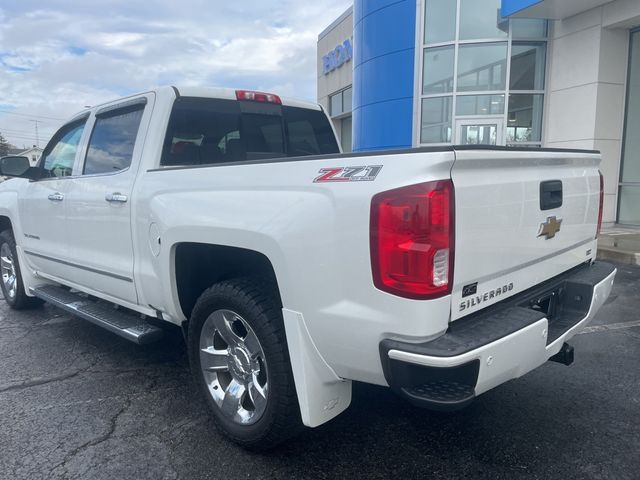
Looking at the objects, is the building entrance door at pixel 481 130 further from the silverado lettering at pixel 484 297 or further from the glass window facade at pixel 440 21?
the silverado lettering at pixel 484 297

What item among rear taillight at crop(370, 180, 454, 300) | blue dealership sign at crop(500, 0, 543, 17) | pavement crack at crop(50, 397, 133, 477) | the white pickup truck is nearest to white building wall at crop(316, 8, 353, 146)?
blue dealership sign at crop(500, 0, 543, 17)

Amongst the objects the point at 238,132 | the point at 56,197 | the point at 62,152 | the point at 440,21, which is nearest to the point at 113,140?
the point at 56,197

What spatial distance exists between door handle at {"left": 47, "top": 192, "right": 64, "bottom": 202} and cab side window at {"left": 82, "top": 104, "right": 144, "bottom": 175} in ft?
0.95

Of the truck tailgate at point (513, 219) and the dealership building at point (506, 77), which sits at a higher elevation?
the dealership building at point (506, 77)

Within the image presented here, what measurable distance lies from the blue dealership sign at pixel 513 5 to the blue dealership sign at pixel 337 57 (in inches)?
362

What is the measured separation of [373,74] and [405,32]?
1.53 metres

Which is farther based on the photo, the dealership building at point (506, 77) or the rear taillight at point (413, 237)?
the dealership building at point (506, 77)

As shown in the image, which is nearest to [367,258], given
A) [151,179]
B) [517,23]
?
[151,179]

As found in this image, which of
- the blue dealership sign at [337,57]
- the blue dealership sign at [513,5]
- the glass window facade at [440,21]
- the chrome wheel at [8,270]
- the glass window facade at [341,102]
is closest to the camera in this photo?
the chrome wheel at [8,270]

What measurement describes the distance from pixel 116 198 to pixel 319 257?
183cm

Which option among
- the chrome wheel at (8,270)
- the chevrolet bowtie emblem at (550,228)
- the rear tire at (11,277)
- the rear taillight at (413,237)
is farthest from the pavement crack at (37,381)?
the chevrolet bowtie emblem at (550,228)

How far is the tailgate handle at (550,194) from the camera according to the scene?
2.56m

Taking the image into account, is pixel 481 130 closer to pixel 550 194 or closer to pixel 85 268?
pixel 550 194

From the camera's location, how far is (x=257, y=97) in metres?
4.00
